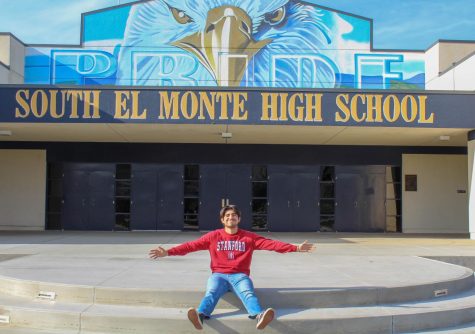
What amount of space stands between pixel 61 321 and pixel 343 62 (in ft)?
77.4

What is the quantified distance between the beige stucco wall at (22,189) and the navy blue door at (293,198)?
8.56 m

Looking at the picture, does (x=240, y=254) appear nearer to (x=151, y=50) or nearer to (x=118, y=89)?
(x=118, y=89)

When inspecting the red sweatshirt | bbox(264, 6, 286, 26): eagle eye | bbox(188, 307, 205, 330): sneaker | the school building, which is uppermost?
bbox(264, 6, 286, 26): eagle eye

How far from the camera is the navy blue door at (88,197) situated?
65.9ft

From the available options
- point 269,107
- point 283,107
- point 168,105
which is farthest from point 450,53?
point 168,105

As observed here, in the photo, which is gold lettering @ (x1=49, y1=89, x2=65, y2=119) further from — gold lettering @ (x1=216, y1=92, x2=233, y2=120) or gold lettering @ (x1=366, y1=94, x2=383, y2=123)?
gold lettering @ (x1=366, y1=94, x2=383, y2=123)

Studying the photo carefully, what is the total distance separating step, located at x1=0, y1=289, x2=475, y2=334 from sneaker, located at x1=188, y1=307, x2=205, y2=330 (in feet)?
0.59

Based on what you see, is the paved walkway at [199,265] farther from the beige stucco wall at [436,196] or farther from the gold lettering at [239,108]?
the beige stucco wall at [436,196]

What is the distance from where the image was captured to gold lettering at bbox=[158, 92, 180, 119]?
15266mm

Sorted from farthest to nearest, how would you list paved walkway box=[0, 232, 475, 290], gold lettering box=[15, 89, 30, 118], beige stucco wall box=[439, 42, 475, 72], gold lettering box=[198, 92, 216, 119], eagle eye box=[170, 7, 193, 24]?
eagle eye box=[170, 7, 193, 24] < beige stucco wall box=[439, 42, 475, 72] < gold lettering box=[198, 92, 216, 119] < gold lettering box=[15, 89, 30, 118] < paved walkway box=[0, 232, 475, 290]

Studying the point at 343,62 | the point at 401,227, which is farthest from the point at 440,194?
the point at 343,62

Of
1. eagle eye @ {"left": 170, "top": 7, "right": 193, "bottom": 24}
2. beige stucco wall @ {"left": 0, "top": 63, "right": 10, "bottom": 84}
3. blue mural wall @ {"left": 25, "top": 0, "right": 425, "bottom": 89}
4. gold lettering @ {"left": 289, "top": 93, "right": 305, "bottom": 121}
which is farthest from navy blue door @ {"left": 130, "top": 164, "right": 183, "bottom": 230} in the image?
eagle eye @ {"left": 170, "top": 7, "right": 193, "bottom": 24}

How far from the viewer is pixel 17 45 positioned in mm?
26406

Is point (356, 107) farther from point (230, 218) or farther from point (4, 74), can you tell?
point (4, 74)
